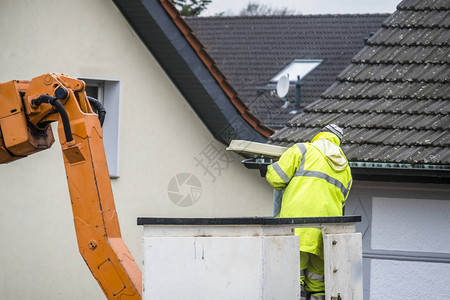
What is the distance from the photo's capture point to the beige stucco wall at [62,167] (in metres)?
12.6

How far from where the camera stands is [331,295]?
23.4 ft

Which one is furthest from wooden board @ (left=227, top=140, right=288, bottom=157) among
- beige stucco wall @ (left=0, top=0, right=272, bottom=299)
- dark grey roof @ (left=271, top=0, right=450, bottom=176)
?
beige stucco wall @ (left=0, top=0, right=272, bottom=299)

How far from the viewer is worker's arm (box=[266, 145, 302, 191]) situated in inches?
316

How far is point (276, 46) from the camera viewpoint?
91.3ft

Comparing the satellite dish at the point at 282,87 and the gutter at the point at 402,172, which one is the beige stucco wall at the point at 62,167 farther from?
the satellite dish at the point at 282,87

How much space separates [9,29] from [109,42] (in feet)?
5.01

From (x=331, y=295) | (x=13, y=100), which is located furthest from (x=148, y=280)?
(x=13, y=100)

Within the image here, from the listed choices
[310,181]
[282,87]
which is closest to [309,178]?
[310,181]

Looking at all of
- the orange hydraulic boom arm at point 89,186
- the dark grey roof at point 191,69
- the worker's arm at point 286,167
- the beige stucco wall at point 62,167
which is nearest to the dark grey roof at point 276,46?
the dark grey roof at point 191,69

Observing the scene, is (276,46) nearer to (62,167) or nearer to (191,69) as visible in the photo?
(191,69)

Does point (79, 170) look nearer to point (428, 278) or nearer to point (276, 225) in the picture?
point (276, 225)
